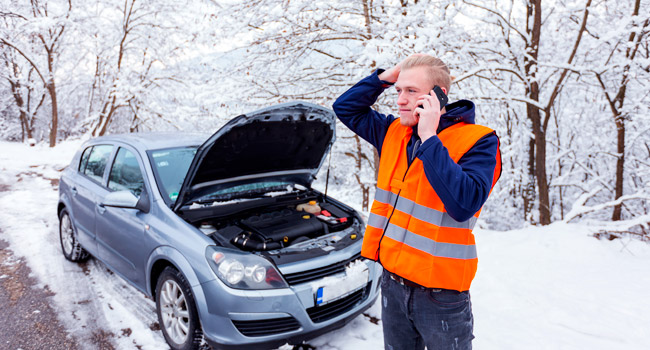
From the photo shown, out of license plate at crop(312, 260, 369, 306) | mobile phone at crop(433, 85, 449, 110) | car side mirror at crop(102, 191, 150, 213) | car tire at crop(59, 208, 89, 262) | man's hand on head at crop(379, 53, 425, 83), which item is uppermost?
man's hand on head at crop(379, 53, 425, 83)

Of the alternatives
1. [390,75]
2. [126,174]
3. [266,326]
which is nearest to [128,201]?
[126,174]

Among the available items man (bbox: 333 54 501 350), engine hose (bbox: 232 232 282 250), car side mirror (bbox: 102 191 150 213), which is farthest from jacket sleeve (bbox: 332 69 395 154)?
car side mirror (bbox: 102 191 150 213)

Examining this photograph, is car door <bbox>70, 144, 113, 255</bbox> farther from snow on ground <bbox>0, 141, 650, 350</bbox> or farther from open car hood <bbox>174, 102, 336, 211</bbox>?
open car hood <bbox>174, 102, 336, 211</bbox>

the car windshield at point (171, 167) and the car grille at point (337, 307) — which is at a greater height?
the car windshield at point (171, 167)

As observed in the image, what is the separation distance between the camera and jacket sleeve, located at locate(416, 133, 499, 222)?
4.10 ft

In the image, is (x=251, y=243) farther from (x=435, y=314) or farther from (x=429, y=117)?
(x=429, y=117)

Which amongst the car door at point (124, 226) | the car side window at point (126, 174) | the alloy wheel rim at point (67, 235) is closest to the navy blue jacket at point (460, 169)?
the car door at point (124, 226)

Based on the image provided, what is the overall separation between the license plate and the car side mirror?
154cm

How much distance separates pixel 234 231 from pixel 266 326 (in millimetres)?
736

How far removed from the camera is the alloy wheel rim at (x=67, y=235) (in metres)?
4.23

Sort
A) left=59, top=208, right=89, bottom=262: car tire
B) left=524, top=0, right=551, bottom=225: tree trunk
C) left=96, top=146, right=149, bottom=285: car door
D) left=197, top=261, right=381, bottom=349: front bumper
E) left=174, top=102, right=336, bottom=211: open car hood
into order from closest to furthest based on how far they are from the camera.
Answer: left=197, top=261, right=381, bottom=349: front bumper < left=174, top=102, right=336, bottom=211: open car hood < left=96, top=146, right=149, bottom=285: car door < left=59, top=208, right=89, bottom=262: car tire < left=524, top=0, right=551, bottom=225: tree trunk

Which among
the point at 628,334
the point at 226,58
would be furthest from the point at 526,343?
the point at 226,58

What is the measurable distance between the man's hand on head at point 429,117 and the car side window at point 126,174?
105 inches

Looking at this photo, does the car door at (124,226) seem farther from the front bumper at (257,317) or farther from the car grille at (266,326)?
the car grille at (266,326)
